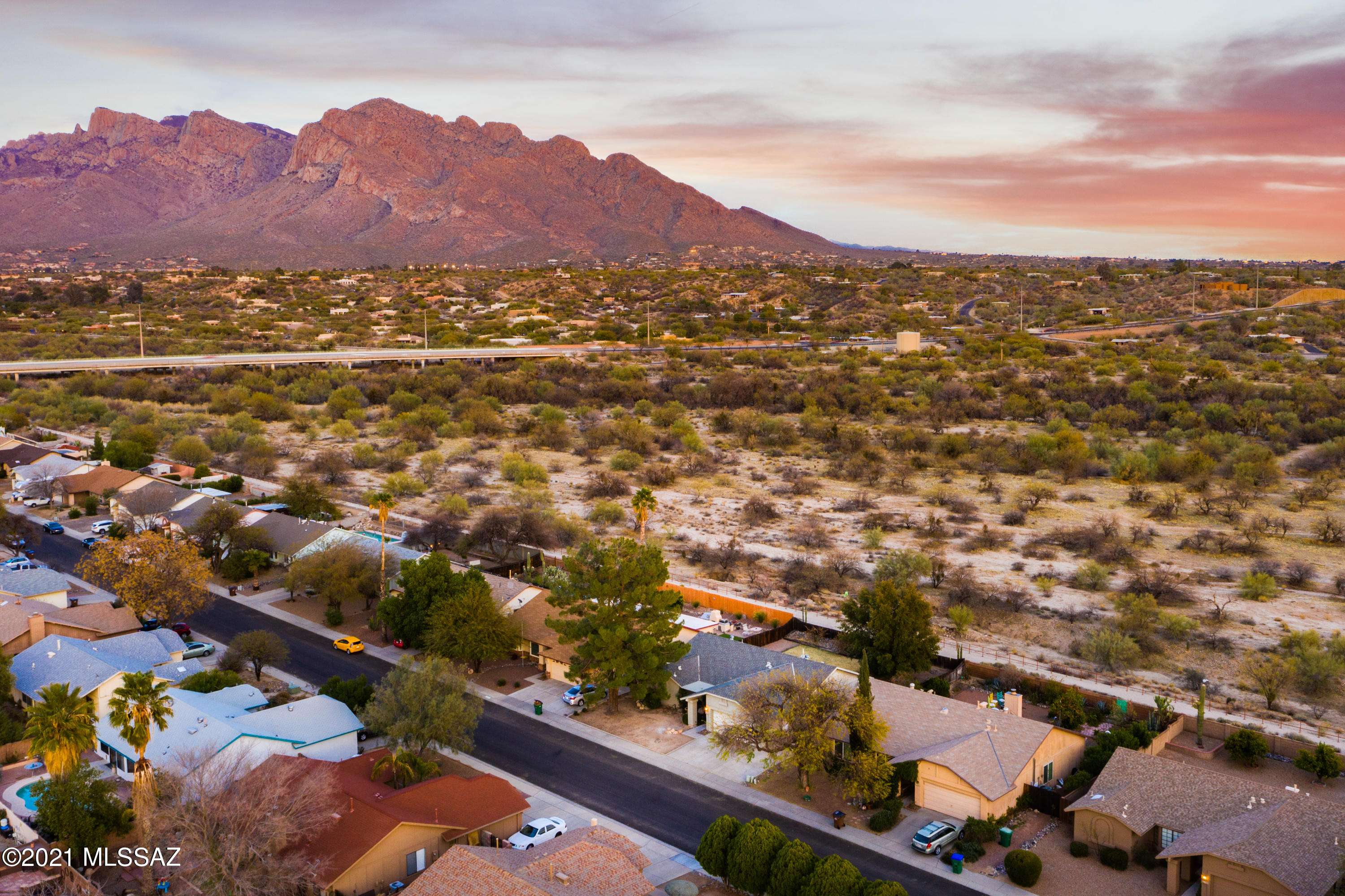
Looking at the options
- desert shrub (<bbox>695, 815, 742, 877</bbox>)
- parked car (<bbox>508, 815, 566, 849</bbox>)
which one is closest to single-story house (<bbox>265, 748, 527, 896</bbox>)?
parked car (<bbox>508, 815, 566, 849</bbox>)

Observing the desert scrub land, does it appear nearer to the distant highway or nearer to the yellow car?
the distant highway

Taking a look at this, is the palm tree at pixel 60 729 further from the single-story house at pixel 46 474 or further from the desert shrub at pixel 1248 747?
the single-story house at pixel 46 474

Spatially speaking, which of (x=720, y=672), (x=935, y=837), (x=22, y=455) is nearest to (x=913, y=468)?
(x=720, y=672)

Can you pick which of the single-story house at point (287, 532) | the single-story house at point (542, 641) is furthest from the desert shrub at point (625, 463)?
the single-story house at point (542, 641)

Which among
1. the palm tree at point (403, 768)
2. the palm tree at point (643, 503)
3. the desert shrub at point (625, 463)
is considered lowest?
the palm tree at point (403, 768)

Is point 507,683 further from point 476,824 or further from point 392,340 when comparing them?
point 392,340

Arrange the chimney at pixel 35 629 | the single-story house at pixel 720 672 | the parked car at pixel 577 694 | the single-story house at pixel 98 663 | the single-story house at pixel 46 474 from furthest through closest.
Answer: the single-story house at pixel 46 474
the chimney at pixel 35 629
the parked car at pixel 577 694
the single-story house at pixel 720 672
the single-story house at pixel 98 663

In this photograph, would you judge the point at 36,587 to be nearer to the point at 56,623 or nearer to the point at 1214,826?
Answer: the point at 56,623
